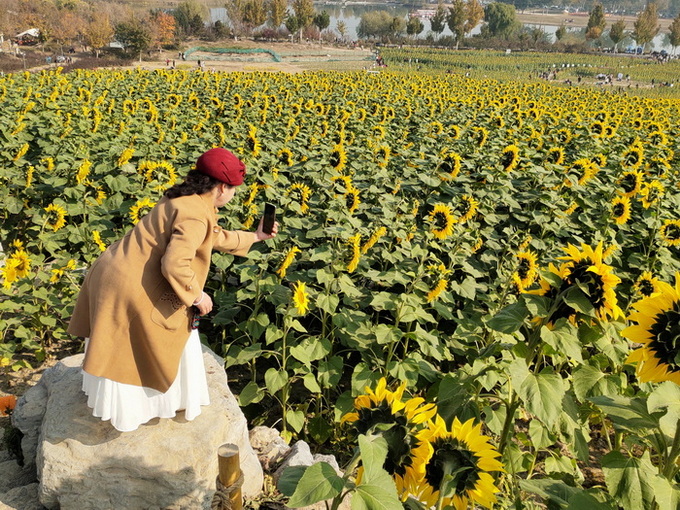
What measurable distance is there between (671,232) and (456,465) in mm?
4075

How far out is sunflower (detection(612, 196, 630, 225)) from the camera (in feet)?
16.2

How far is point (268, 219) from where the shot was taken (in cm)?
296

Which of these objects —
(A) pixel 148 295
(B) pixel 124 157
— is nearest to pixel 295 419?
(A) pixel 148 295

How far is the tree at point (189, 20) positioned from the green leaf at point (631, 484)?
62715 millimetres

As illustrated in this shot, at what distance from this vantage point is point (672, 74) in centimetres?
3647

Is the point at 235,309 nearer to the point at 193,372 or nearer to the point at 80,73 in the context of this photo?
the point at 193,372

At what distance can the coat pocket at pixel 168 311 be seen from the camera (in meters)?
2.36

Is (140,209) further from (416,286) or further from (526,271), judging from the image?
(526,271)

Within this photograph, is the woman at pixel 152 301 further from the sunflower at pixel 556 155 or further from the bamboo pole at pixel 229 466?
the sunflower at pixel 556 155

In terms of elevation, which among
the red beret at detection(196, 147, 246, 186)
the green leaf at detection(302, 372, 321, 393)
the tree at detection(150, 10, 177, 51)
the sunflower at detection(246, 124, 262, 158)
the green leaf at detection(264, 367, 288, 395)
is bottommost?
the green leaf at detection(302, 372, 321, 393)

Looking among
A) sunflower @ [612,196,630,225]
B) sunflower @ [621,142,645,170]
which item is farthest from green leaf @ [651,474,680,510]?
sunflower @ [621,142,645,170]

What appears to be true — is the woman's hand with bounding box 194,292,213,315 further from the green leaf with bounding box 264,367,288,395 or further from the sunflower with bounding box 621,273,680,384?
the sunflower with bounding box 621,273,680,384

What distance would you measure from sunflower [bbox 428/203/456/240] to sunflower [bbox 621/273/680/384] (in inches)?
96.7

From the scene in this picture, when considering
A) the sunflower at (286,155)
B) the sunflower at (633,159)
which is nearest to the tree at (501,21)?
the sunflower at (633,159)
